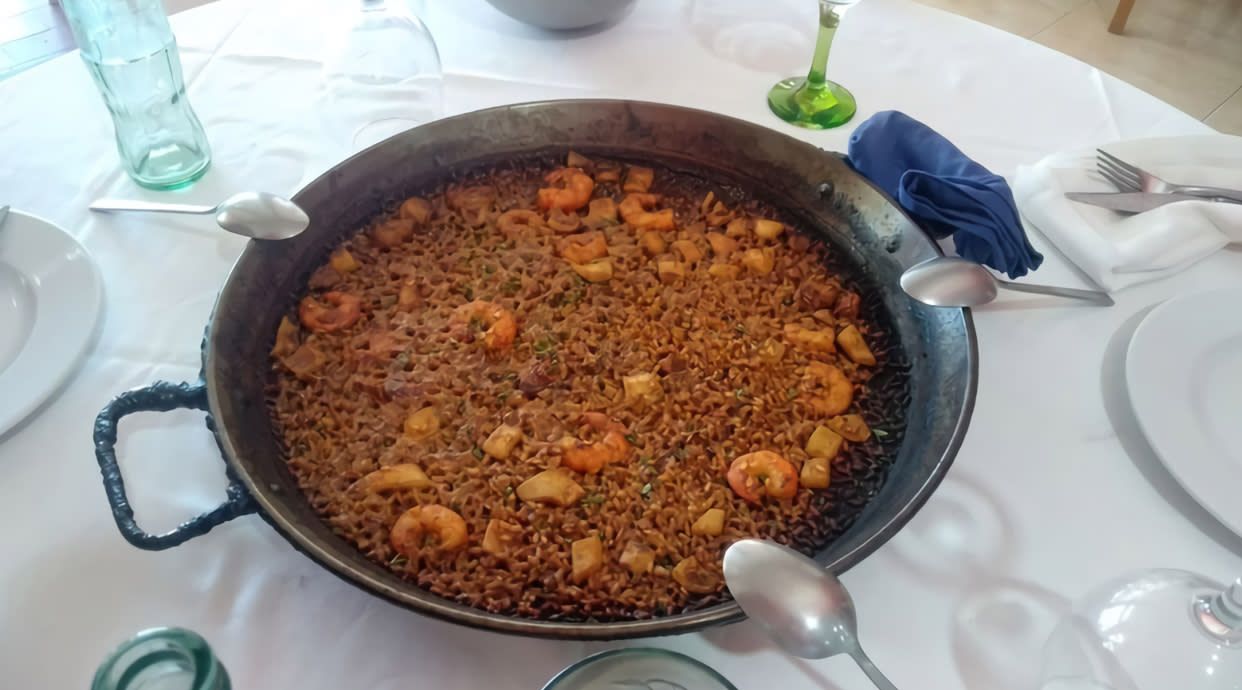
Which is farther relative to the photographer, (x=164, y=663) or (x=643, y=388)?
(x=643, y=388)

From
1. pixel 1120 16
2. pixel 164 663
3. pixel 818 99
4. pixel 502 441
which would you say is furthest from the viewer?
pixel 1120 16

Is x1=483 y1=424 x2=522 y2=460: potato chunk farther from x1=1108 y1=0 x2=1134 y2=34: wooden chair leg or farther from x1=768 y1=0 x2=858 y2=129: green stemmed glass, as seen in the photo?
x1=1108 y1=0 x2=1134 y2=34: wooden chair leg

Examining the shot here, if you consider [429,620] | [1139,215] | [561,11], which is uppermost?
[561,11]

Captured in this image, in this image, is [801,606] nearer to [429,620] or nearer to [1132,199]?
[429,620]

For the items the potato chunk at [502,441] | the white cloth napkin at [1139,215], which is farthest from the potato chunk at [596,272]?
the white cloth napkin at [1139,215]

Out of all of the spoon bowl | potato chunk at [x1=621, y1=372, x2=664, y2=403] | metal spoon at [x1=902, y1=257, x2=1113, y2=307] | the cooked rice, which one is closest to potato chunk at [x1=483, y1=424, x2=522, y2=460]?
the cooked rice

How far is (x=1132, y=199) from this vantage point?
116 centimetres

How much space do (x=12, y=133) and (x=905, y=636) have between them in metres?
1.50

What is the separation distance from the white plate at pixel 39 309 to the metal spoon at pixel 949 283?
1.01 meters

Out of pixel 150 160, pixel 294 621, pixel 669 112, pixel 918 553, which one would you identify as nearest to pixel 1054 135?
pixel 669 112

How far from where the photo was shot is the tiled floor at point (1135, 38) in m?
2.96

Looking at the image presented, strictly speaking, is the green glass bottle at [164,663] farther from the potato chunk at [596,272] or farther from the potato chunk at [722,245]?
the potato chunk at [722,245]

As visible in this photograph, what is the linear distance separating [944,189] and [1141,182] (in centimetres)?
34

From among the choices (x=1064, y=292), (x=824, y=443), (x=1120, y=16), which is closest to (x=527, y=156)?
(x=824, y=443)
